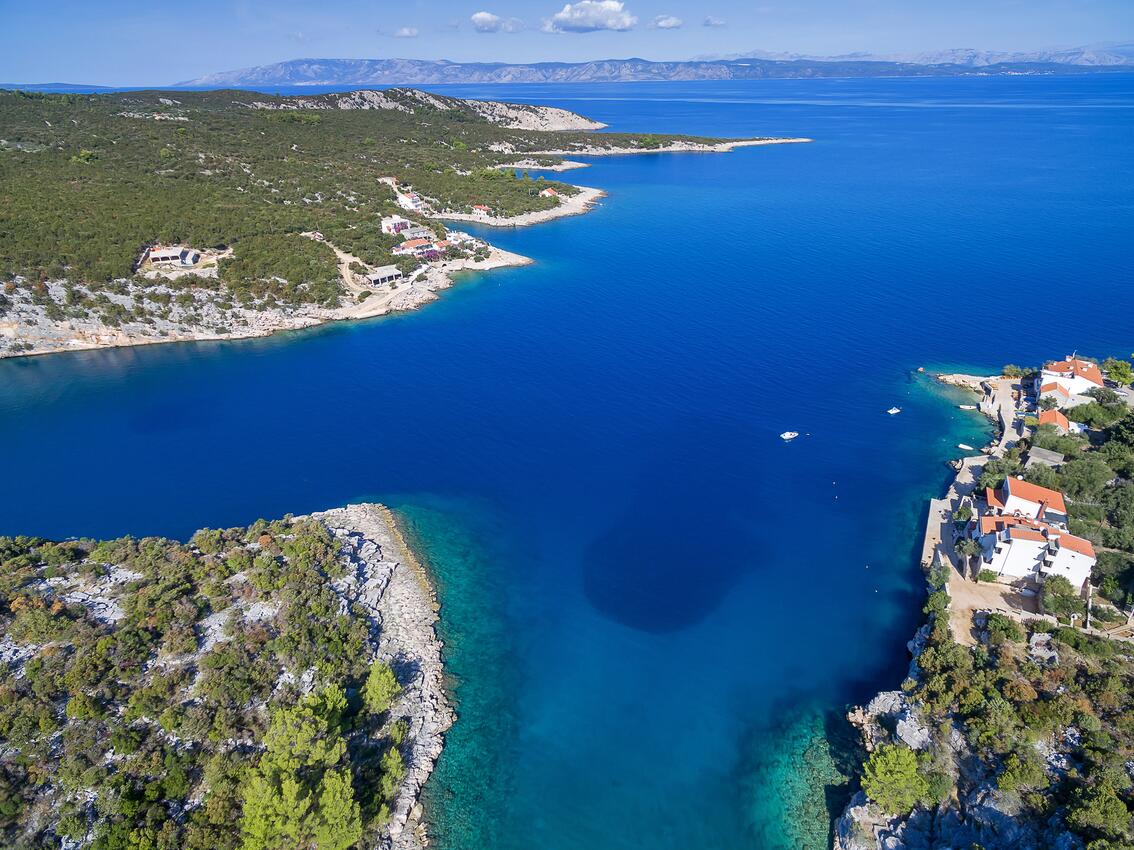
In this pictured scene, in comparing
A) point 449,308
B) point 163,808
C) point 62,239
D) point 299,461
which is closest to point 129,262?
point 62,239

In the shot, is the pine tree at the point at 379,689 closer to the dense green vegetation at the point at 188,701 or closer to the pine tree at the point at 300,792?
the dense green vegetation at the point at 188,701

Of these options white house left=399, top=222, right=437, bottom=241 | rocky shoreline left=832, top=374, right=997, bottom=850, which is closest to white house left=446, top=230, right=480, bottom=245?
white house left=399, top=222, right=437, bottom=241

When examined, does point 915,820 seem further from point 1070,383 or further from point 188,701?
point 1070,383

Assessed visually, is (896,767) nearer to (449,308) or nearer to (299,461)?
(299,461)

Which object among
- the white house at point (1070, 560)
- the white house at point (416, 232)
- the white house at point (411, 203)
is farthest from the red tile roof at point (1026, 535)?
the white house at point (411, 203)

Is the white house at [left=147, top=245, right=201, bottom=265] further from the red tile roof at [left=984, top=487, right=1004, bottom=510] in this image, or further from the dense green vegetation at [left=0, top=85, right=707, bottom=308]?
the red tile roof at [left=984, top=487, right=1004, bottom=510]

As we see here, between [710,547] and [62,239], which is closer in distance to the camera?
[710,547]
